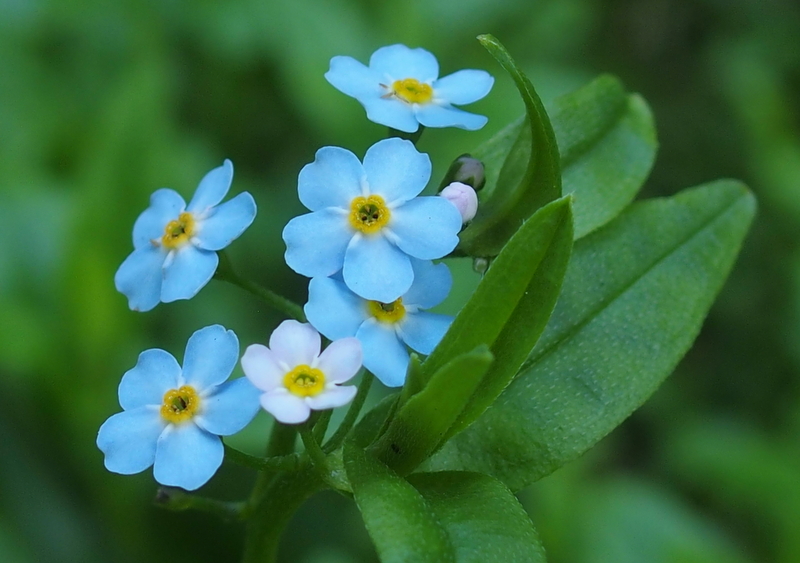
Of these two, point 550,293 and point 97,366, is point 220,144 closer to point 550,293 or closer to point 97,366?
point 97,366

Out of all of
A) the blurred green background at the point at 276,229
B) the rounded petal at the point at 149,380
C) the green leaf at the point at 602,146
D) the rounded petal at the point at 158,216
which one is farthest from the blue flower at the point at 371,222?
the blurred green background at the point at 276,229

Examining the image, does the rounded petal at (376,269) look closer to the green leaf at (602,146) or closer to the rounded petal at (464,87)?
the rounded petal at (464,87)

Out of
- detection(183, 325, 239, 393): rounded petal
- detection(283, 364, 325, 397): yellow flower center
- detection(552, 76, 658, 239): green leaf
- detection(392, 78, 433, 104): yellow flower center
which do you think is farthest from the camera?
detection(552, 76, 658, 239): green leaf

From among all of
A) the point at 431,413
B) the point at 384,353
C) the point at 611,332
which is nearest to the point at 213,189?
the point at 384,353

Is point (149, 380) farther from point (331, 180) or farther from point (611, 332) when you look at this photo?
point (611, 332)

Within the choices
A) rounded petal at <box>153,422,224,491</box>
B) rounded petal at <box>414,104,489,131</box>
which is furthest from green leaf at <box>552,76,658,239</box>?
rounded petal at <box>153,422,224,491</box>

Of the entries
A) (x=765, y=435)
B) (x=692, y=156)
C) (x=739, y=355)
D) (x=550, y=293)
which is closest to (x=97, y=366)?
(x=550, y=293)

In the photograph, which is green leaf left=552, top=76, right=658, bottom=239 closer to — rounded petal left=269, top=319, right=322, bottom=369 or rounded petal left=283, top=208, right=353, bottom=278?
rounded petal left=283, top=208, right=353, bottom=278
